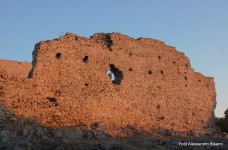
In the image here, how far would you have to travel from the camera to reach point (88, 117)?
55.7 ft

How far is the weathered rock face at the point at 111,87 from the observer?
15789 mm

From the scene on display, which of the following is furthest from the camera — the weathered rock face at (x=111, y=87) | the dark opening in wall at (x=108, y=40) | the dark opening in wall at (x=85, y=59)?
the dark opening in wall at (x=108, y=40)

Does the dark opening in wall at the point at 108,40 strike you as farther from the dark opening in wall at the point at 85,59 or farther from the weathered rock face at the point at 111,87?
the dark opening in wall at the point at 85,59

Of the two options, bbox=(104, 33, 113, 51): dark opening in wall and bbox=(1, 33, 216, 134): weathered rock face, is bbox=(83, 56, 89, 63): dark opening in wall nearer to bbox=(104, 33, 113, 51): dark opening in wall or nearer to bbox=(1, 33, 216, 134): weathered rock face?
bbox=(1, 33, 216, 134): weathered rock face

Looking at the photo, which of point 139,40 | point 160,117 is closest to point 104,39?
point 139,40

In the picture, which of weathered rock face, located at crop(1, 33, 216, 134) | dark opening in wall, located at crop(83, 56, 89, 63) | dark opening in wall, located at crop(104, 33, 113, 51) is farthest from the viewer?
dark opening in wall, located at crop(104, 33, 113, 51)

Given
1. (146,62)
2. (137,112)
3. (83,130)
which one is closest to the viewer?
(83,130)

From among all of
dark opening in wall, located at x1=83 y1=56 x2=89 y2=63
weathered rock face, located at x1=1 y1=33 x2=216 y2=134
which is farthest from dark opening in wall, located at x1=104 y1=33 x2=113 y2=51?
dark opening in wall, located at x1=83 y1=56 x2=89 y2=63

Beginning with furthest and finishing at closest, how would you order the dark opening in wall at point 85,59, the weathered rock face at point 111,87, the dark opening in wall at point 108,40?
the dark opening in wall at point 108,40, the dark opening in wall at point 85,59, the weathered rock face at point 111,87

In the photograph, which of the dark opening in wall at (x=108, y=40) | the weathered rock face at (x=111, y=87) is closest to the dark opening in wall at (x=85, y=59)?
the weathered rock face at (x=111, y=87)

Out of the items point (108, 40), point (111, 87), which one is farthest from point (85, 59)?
point (108, 40)

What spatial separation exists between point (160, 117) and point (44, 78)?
725cm

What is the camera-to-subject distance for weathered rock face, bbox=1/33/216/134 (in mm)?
15789

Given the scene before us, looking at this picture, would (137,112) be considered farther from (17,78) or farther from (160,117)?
(17,78)
